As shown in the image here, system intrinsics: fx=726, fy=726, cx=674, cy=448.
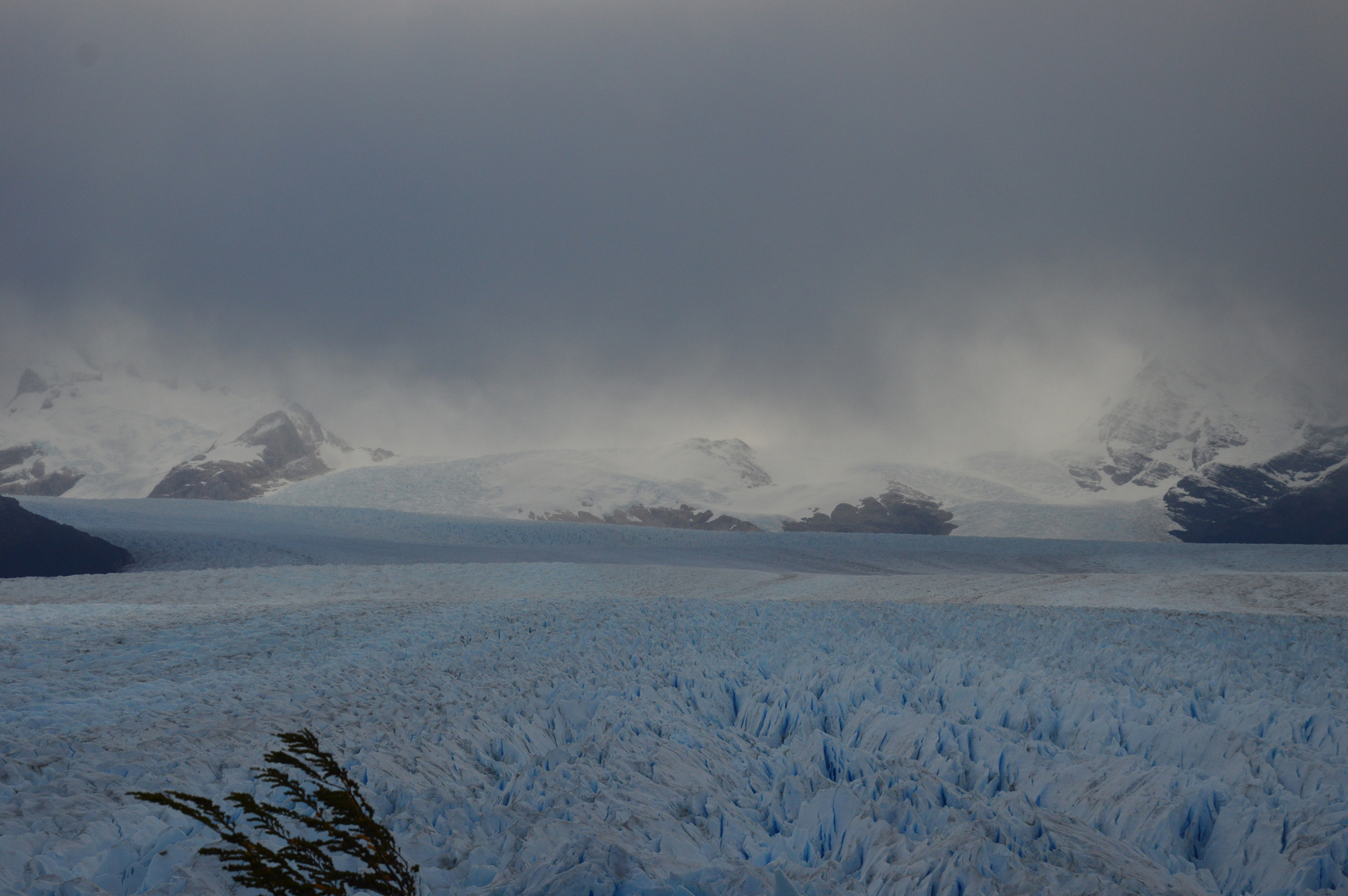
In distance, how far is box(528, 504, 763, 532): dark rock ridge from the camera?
65562 mm

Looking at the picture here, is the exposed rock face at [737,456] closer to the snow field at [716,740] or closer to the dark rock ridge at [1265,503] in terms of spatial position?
the dark rock ridge at [1265,503]

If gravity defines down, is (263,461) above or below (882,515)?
above

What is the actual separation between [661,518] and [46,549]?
182ft

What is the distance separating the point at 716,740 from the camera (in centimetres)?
576

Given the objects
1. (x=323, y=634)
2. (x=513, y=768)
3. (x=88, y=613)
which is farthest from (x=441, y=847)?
(x=88, y=613)

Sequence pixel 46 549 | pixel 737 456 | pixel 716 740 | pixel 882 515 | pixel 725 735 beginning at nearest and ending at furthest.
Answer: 1. pixel 716 740
2. pixel 725 735
3. pixel 46 549
4. pixel 882 515
5. pixel 737 456

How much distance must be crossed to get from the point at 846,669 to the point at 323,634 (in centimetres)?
631

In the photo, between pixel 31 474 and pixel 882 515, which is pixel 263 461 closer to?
pixel 31 474

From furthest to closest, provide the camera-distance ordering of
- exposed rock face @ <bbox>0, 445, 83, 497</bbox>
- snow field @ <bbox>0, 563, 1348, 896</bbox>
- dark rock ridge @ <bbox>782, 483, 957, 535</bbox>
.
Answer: exposed rock face @ <bbox>0, 445, 83, 497</bbox>
dark rock ridge @ <bbox>782, 483, 957, 535</bbox>
snow field @ <bbox>0, 563, 1348, 896</bbox>

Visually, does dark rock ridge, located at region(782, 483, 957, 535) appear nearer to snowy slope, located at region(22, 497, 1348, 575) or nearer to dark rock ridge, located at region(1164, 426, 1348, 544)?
dark rock ridge, located at region(1164, 426, 1348, 544)

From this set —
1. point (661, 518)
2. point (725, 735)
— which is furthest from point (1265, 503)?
point (725, 735)

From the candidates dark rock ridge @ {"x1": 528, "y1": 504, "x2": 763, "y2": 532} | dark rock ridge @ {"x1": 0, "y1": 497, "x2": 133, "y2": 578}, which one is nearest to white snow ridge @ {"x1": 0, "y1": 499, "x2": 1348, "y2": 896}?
dark rock ridge @ {"x1": 0, "y1": 497, "x2": 133, "y2": 578}

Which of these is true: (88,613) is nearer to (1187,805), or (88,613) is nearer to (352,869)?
(352,869)

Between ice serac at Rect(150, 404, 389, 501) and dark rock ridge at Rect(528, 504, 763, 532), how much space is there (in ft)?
222
